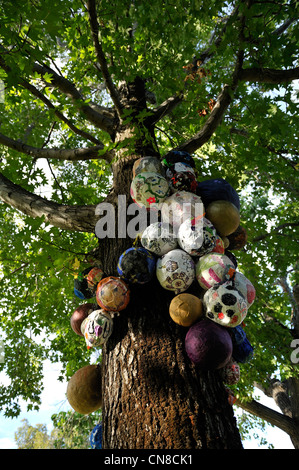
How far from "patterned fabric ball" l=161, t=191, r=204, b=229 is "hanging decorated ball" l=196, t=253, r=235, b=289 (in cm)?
29

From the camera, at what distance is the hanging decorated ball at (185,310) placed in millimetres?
1659

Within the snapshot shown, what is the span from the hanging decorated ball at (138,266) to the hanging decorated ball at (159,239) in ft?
0.17

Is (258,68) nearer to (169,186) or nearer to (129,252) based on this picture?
(169,186)

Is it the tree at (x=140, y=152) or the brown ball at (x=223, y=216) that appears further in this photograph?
the brown ball at (x=223, y=216)

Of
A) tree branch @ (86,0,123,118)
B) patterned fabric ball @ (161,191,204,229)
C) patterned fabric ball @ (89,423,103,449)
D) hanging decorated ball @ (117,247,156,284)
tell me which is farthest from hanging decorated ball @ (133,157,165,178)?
patterned fabric ball @ (89,423,103,449)

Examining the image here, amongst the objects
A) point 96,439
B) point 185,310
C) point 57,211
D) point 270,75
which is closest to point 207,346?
point 185,310

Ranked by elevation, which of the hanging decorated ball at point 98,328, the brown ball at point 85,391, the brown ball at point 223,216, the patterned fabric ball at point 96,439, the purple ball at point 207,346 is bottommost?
the patterned fabric ball at point 96,439

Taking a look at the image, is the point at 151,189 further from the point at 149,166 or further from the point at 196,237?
the point at 196,237

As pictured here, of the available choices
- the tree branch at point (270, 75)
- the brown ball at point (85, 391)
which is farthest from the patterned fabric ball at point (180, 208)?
the tree branch at point (270, 75)

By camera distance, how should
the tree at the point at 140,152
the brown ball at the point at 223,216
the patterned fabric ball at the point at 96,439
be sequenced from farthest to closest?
the brown ball at the point at 223,216, the patterned fabric ball at the point at 96,439, the tree at the point at 140,152

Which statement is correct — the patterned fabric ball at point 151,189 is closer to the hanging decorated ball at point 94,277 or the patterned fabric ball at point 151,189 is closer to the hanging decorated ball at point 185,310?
the hanging decorated ball at point 94,277

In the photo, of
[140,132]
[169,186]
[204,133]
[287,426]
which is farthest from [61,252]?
[287,426]

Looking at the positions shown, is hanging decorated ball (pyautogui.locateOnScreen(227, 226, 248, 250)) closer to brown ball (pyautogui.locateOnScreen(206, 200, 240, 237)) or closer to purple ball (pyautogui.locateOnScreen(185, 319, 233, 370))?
brown ball (pyautogui.locateOnScreen(206, 200, 240, 237))

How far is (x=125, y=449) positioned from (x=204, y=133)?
2289 mm
